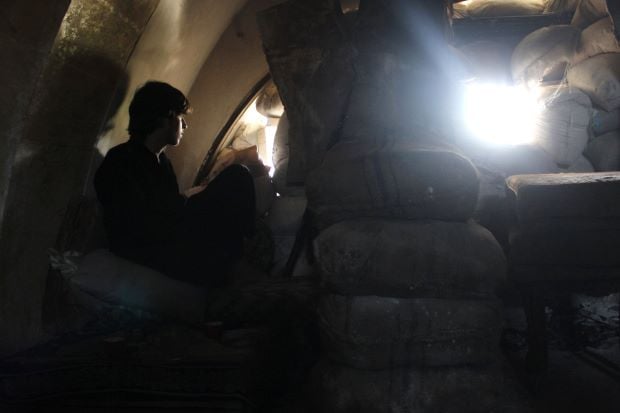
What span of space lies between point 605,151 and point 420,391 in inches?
93.6

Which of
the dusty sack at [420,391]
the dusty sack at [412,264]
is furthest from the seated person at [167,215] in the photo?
the dusty sack at [420,391]

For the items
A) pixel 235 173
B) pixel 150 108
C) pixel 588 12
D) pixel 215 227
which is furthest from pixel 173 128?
pixel 588 12

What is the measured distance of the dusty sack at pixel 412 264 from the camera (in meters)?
1.90

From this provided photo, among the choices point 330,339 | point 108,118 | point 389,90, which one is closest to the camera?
point 330,339

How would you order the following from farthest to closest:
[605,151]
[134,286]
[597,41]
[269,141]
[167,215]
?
[269,141] < [597,41] < [605,151] < [167,215] < [134,286]

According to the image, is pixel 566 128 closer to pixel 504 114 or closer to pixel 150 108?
pixel 504 114

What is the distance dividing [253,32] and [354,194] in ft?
8.21

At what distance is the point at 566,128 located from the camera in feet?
10.9

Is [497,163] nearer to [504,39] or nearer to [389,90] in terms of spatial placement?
[389,90]

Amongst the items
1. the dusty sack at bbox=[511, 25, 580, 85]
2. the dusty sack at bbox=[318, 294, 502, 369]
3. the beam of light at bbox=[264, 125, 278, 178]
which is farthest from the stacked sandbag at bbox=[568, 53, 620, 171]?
the beam of light at bbox=[264, 125, 278, 178]

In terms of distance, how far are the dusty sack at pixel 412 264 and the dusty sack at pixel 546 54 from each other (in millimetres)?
2358

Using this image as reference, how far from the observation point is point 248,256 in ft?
9.43

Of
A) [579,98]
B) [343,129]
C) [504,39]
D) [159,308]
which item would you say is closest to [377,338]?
[159,308]

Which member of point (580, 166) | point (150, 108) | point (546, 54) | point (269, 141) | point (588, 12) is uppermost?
point (588, 12)
